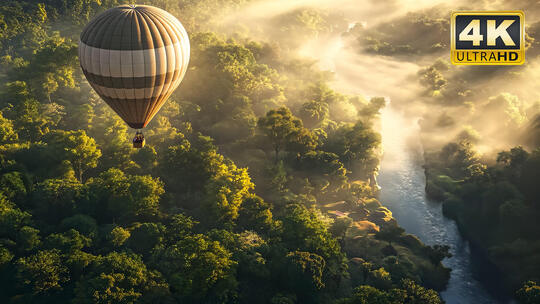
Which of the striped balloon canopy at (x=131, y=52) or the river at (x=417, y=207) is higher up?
the striped balloon canopy at (x=131, y=52)

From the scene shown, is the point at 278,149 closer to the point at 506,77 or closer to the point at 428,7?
the point at 506,77

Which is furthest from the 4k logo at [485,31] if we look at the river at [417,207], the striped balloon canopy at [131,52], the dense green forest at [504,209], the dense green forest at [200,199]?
the striped balloon canopy at [131,52]

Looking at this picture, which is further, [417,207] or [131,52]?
[417,207]

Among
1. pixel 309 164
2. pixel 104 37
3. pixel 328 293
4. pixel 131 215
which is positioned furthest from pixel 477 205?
pixel 104 37

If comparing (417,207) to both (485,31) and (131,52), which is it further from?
(131,52)

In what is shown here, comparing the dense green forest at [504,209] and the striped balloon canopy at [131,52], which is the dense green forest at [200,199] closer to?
the dense green forest at [504,209]

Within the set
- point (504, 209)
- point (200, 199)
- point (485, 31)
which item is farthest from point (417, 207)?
point (200, 199)
